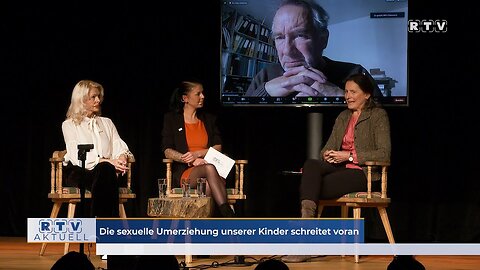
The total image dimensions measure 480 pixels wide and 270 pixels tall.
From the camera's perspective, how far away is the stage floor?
552 centimetres

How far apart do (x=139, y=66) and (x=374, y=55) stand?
77.2 inches

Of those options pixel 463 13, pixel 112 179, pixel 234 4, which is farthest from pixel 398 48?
pixel 112 179

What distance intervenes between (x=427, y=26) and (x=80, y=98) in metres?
2.88

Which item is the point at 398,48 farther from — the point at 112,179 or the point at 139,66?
the point at 112,179

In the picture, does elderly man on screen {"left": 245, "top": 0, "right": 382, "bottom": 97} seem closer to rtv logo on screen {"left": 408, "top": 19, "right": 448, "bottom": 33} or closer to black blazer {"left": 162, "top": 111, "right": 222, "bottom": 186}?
rtv logo on screen {"left": 408, "top": 19, "right": 448, "bottom": 33}

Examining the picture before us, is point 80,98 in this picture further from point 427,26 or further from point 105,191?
point 427,26

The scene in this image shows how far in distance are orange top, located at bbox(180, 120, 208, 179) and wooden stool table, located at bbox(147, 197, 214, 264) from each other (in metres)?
0.68

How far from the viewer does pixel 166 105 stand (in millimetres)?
7504

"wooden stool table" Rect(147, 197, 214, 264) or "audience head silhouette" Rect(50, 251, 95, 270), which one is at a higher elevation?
"audience head silhouette" Rect(50, 251, 95, 270)

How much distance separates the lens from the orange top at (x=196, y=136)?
652cm

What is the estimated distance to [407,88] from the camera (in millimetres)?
6852

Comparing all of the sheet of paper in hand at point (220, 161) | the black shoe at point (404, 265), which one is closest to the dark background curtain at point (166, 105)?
the sheet of paper in hand at point (220, 161)

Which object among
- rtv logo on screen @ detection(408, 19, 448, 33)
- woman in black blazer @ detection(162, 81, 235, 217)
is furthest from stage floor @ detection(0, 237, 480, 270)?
rtv logo on screen @ detection(408, 19, 448, 33)

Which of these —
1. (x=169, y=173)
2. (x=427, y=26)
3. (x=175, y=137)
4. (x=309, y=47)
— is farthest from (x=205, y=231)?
(x=427, y=26)
